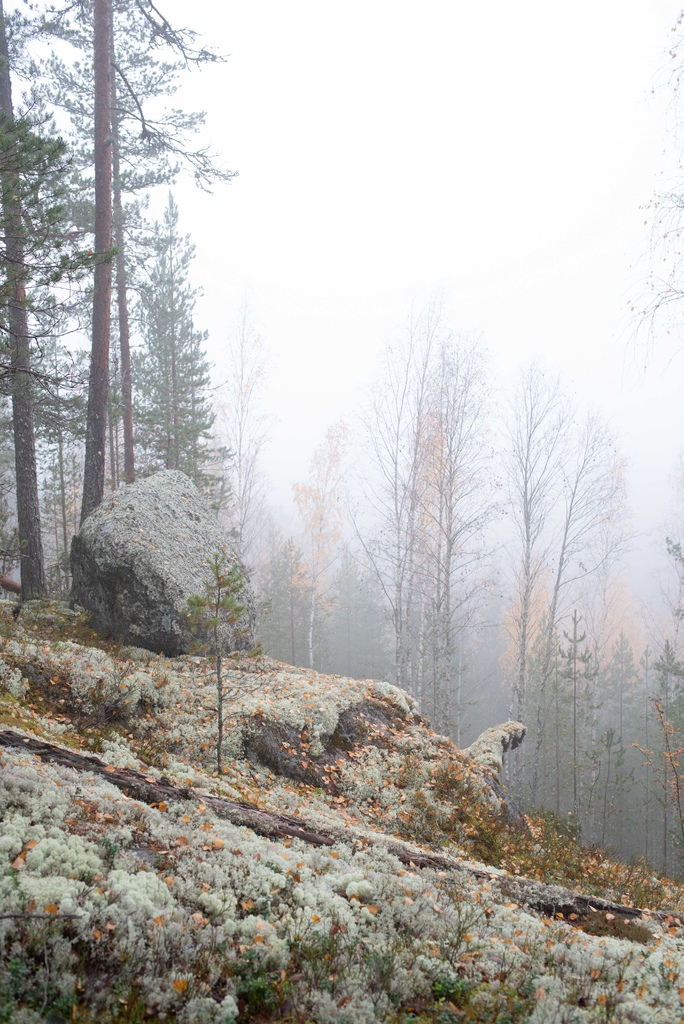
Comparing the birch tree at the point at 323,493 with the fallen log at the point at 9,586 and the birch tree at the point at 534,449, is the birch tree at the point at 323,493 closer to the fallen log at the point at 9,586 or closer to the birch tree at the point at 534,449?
the birch tree at the point at 534,449

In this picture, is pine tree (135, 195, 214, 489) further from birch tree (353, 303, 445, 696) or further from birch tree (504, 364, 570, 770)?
birch tree (504, 364, 570, 770)

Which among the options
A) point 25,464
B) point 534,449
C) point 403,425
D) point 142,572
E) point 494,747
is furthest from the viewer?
point 534,449

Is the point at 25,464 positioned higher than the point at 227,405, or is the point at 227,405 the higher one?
the point at 227,405

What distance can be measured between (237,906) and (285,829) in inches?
56.3

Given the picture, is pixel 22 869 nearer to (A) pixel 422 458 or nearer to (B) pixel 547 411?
(A) pixel 422 458

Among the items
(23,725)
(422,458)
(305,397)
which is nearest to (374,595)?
(422,458)

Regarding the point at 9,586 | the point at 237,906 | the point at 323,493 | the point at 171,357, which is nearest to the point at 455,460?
the point at 171,357

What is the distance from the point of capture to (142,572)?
853 centimetres

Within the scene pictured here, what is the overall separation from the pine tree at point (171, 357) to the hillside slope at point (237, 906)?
12.9 metres

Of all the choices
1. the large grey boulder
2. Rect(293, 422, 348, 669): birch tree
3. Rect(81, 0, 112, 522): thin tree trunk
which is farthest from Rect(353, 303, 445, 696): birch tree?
Rect(293, 422, 348, 669): birch tree

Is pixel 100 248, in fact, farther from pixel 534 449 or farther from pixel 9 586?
pixel 534 449

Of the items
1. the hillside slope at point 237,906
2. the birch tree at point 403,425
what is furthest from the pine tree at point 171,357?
the hillside slope at point 237,906

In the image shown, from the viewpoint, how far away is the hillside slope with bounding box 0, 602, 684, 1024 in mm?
2189

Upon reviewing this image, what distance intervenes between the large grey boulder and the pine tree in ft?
28.9
